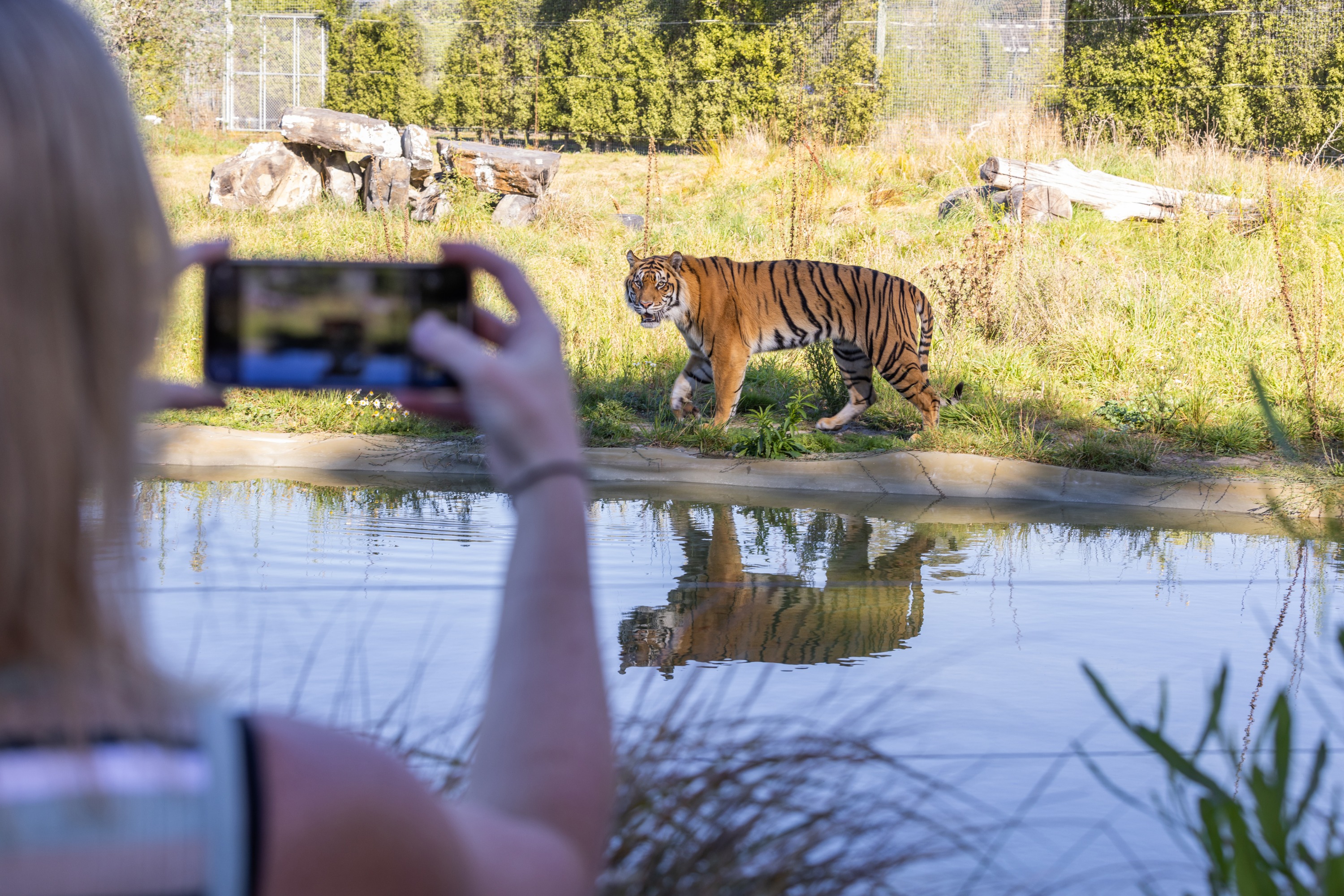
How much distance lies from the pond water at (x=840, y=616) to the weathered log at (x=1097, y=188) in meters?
8.47

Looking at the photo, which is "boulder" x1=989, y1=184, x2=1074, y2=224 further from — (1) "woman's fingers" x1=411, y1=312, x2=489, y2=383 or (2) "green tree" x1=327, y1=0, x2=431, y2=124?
(2) "green tree" x1=327, y1=0, x2=431, y2=124

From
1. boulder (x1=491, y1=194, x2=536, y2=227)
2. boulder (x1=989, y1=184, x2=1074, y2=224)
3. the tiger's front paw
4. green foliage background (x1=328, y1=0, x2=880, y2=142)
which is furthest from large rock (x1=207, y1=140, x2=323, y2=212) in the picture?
the tiger's front paw

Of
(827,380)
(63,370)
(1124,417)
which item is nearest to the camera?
(63,370)

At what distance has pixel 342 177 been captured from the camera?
52.3 feet

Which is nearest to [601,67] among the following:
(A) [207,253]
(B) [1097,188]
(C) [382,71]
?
(C) [382,71]

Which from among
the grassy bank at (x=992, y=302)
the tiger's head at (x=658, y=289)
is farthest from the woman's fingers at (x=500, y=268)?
the tiger's head at (x=658, y=289)

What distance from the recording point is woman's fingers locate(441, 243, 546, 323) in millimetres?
903

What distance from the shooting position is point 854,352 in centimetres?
856

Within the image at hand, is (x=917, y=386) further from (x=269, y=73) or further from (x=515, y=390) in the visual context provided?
(x=269, y=73)

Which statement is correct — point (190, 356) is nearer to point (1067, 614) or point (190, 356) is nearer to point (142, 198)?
point (1067, 614)

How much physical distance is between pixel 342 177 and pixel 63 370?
16.2 metres

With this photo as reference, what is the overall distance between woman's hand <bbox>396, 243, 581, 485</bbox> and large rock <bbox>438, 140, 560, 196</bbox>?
1501 centimetres

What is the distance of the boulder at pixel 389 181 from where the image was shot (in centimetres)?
1498

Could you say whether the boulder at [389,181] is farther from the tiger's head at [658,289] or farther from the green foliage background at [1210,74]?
the green foliage background at [1210,74]
